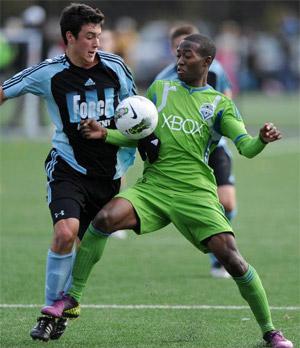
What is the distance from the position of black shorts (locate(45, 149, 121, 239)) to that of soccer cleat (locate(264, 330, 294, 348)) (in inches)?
59.7

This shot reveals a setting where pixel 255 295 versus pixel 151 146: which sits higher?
pixel 151 146

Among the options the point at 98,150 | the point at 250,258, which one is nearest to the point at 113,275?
the point at 250,258

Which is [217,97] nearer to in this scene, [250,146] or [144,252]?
[250,146]

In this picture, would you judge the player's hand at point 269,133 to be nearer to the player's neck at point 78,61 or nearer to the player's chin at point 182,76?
the player's chin at point 182,76

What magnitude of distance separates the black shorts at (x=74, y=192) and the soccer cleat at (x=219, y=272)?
2587mm

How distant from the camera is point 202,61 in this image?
25.2 ft

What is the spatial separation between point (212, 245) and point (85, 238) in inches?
34.1

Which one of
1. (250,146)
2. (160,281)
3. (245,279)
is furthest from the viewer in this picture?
(160,281)

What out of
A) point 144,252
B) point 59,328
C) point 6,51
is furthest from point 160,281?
point 6,51

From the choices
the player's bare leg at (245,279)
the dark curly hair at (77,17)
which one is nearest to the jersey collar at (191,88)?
the dark curly hair at (77,17)

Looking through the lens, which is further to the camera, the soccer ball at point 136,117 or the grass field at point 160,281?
the grass field at point 160,281

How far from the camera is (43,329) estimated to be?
7.54 m

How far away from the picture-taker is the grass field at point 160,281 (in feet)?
25.7

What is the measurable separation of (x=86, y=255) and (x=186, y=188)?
32.3 inches
